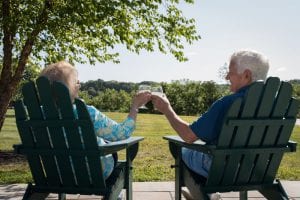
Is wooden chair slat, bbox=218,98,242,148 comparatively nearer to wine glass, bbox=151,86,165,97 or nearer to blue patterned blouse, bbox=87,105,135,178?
wine glass, bbox=151,86,165,97

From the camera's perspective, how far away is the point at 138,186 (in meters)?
5.21

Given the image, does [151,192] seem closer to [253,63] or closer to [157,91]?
[157,91]

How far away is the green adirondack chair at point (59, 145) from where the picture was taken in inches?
111

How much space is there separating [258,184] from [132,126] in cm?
101

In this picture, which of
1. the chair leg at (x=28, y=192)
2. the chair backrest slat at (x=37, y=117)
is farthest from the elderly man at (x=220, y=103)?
the chair leg at (x=28, y=192)

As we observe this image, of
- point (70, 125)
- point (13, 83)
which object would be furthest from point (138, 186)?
point (13, 83)

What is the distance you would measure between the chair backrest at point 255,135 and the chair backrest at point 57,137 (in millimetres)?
834

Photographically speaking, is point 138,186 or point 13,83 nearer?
point 138,186

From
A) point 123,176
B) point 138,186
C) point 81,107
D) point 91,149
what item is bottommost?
point 138,186

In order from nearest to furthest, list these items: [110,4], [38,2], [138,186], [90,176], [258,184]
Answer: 1. [90,176]
2. [258,184]
3. [138,186]
4. [110,4]
5. [38,2]

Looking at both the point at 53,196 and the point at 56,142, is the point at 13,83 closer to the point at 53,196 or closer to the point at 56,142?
the point at 53,196

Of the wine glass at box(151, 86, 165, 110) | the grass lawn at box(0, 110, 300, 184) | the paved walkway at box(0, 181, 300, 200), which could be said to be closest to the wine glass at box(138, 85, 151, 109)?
the wine glass at box(151, 86, 165, 110)

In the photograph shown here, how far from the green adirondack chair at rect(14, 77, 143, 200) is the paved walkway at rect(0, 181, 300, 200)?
5.11 feet

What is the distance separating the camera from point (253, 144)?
300 centimetres
